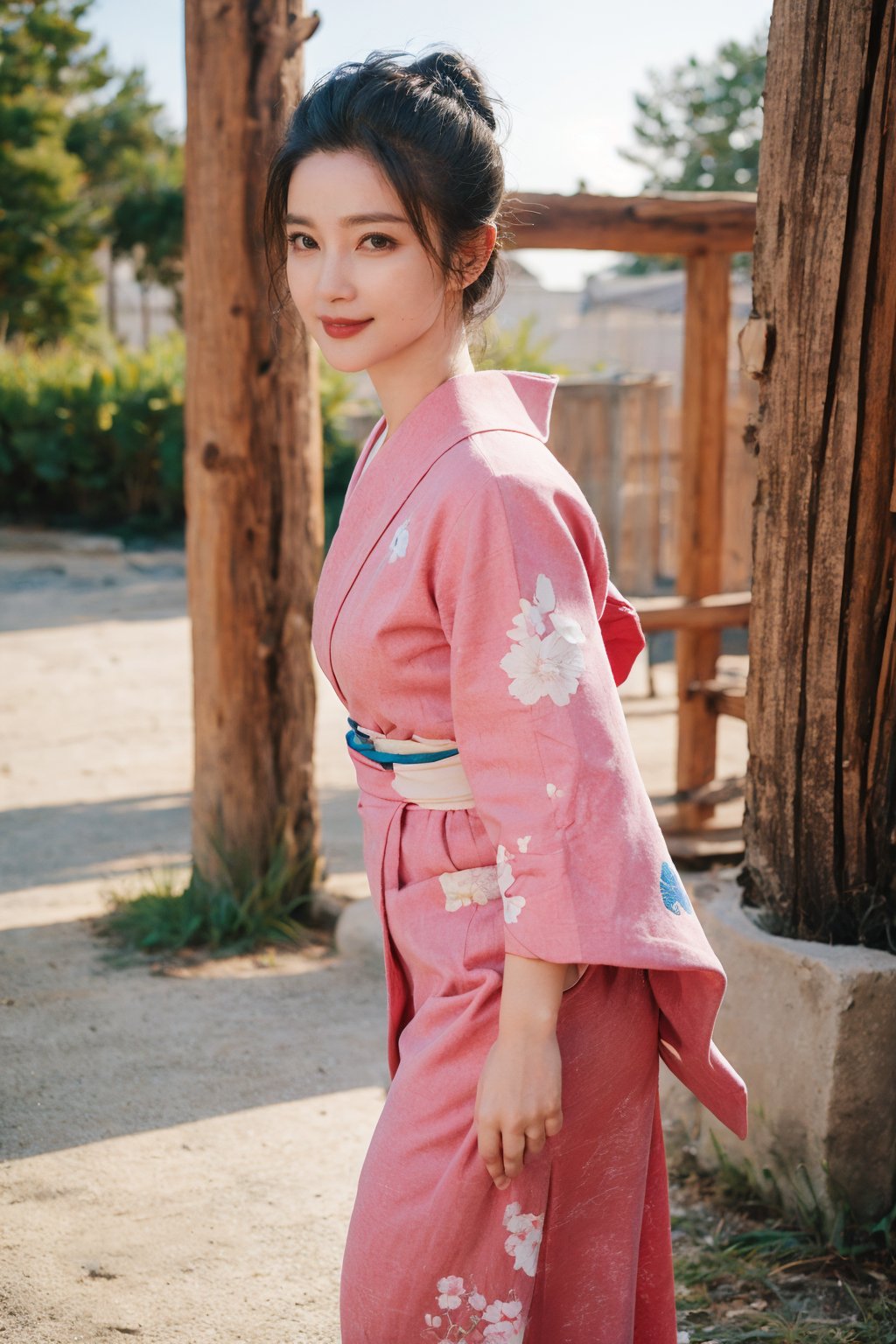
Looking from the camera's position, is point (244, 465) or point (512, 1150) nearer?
point (512, 1150)

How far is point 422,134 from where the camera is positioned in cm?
131

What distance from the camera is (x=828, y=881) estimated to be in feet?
6.72

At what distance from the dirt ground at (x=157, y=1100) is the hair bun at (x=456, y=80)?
174 cm

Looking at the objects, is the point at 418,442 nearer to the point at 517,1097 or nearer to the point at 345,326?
the point at 345,326

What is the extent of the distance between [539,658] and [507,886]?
219mm

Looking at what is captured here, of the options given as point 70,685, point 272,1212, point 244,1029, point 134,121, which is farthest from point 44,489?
point 134,121

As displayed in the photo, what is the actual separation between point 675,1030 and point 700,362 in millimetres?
3489

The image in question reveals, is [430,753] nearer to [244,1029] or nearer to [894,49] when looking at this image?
[894,49]

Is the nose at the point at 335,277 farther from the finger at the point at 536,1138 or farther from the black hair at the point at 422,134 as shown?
the finger at the point at 536,1138

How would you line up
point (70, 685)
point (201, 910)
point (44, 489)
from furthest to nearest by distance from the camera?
point (44, 489), point (70, 685), point (201, 910)

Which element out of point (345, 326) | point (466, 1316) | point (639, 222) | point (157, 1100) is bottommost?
point (157, 1100)

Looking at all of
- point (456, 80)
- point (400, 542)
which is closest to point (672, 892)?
point (400, 542)

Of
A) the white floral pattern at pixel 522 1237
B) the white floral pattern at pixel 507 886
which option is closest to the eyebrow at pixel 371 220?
the white floral pattern at pixel 507 886

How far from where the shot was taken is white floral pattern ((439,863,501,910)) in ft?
4.35
